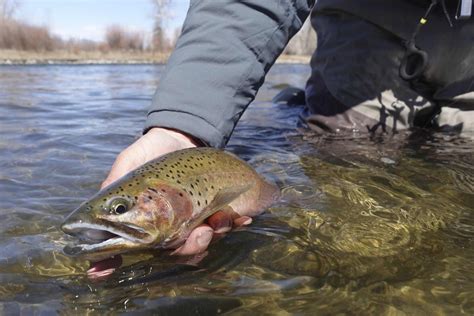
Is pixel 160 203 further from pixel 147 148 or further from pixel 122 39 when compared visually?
pixel 122 39

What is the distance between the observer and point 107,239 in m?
1.70

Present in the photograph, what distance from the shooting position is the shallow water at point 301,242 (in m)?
1.59

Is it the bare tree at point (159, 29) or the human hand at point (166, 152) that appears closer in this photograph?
the human hand at point (166, 152)

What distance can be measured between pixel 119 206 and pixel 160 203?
15cm

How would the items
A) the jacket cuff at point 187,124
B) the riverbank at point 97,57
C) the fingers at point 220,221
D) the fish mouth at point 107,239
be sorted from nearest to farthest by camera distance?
the fish mouth at point 107,239, the fingers at point 220,221, the jacket cuff at point 187,124, the riverbank at point 97,57

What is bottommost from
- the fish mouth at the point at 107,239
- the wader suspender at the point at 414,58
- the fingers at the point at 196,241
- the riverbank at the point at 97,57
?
the riverbank at the point at 97,57

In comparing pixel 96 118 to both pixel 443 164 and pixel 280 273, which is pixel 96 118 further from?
pixel 280 273

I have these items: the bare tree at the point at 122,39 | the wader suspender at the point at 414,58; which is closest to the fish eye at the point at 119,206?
the wader suspender at the point at 414,58

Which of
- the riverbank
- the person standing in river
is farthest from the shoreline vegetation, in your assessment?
the person standing in river

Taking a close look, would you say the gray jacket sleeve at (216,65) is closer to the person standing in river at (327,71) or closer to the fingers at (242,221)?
the person standing in river at (327,71)

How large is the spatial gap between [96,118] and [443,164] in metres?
3.84

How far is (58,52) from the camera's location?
3956cm

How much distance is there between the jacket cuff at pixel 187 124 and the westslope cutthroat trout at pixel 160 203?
64mm

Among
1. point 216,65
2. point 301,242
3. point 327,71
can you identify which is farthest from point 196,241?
point 327,71
